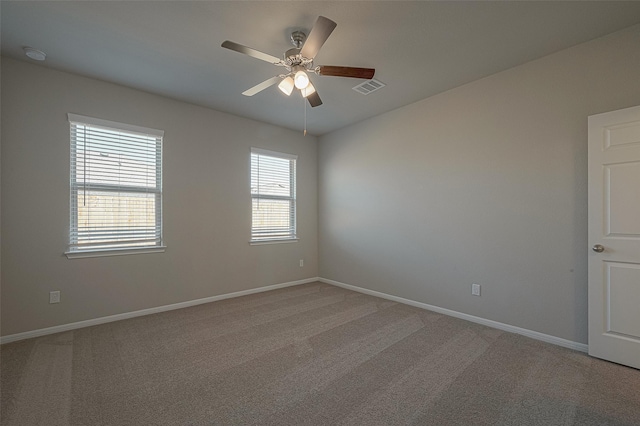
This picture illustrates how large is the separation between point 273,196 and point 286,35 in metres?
2.74

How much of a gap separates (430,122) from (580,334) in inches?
107

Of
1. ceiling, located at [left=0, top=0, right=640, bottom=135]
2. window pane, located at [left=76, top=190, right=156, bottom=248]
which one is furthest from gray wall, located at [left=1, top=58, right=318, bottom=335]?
ceiling, located at [left=0, top=0, right=640, bottom=135]

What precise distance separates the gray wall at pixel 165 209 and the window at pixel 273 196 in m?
0.14

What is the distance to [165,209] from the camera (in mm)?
3684

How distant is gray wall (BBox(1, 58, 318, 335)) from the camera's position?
9.16 ft

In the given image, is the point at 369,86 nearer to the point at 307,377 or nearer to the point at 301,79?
the point at 301,79

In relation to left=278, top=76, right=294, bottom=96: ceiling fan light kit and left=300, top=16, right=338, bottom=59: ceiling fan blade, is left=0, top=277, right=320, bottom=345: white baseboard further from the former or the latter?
left=300, top=16, right=338, bottom=59: ceiling fan blade

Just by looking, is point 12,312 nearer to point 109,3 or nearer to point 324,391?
point 109,3

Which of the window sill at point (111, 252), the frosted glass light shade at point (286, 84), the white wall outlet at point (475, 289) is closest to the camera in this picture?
the frosted glass light shade at point (286, 84)

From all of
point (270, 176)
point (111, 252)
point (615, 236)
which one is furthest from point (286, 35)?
point (615, 236)

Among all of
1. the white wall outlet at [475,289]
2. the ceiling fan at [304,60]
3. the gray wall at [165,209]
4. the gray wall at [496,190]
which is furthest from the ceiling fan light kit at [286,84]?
the white wall outlet at [475,289]

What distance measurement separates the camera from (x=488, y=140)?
10.4 ft

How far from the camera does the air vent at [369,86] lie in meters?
3.23

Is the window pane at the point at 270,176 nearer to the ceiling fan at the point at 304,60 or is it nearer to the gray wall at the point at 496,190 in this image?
the gray wall at the point at 496,190
